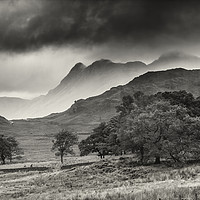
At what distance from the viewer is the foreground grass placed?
24.5 metres

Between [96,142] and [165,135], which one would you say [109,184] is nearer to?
[165,135]

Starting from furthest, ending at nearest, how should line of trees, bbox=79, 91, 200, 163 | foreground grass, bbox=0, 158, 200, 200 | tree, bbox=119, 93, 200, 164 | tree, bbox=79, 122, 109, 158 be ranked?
tree, bbox=79, 122, 109, 158 → line of trees, bbox=79, 91, 200, 163 → tree, bbox=119, 93, 200, 164 → foreground grass, bbox=0, 158, 200, 200

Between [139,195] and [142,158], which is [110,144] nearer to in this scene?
[142,158]

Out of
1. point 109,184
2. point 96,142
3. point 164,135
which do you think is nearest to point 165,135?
point 164,135

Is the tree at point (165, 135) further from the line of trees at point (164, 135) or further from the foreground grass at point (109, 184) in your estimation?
the foreground grass at point (109, 184)

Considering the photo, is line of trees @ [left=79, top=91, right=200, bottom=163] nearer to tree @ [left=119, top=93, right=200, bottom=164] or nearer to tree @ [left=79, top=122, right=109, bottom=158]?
tree @ [left=119, top=93, right=200, bottom=164]

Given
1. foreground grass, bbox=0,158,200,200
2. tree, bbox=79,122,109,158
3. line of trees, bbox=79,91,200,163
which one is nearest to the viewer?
foreground grass, bbox=0,158,200,200

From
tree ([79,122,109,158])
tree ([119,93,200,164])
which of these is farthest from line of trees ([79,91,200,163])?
tree ([79,122,109,158])

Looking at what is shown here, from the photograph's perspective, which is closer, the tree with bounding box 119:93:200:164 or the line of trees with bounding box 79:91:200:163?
the tree with bounding box 119:93:200:164

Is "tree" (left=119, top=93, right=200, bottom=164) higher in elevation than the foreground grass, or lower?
higher

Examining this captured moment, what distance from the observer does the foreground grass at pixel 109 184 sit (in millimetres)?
24469

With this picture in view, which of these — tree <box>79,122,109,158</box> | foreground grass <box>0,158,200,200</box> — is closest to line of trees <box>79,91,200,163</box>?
foreground grass <box>0,158,200,200</box>

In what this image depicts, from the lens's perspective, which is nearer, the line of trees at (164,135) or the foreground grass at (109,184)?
the foreground grass at (109,184)

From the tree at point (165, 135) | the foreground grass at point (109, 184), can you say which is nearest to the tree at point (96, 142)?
the foreground grass at point (109, 184)
